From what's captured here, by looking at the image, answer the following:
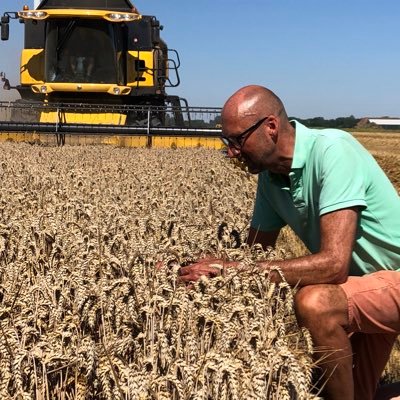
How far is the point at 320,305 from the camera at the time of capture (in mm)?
2691

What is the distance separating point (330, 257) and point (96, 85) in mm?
11113

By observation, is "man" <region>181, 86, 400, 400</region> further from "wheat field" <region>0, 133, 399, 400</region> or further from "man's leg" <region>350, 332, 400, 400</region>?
"wheat field" <region>0, 133, 399, 400</region>

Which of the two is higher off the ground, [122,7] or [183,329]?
[122,7]

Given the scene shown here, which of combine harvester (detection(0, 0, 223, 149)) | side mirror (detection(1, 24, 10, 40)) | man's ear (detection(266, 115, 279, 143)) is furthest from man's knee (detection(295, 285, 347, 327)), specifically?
side mirror (detection(1, 24, 10, 40))

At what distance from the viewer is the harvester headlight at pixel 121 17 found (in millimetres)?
12930

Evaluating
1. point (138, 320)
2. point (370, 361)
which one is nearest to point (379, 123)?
point (370, 361)

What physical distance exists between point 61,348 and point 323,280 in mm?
1057

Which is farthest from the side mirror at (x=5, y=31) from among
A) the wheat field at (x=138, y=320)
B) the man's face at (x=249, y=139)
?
the man's face at (x=249, y=139)

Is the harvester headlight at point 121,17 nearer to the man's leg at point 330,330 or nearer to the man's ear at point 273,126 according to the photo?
the man's ear at point 273,126

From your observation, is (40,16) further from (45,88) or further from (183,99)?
(183,99)

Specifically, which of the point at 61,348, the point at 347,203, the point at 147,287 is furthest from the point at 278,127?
the point at 61,348

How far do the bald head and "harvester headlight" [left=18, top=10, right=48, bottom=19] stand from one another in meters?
10.7

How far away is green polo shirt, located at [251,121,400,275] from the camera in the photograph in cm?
277

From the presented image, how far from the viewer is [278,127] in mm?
2912
